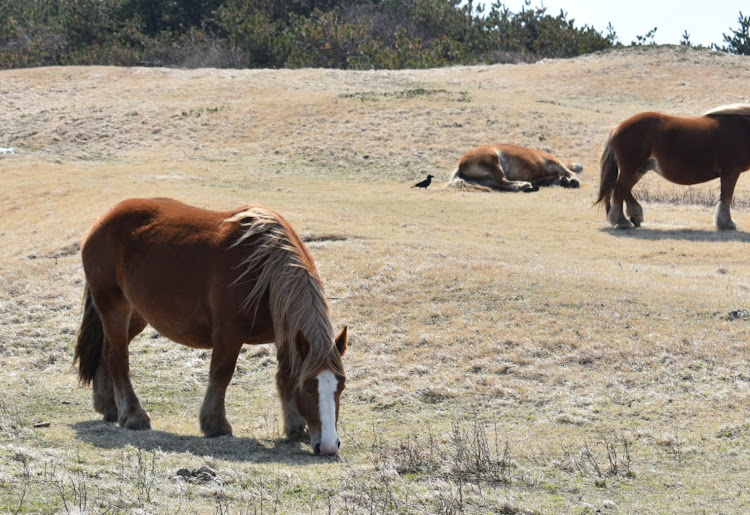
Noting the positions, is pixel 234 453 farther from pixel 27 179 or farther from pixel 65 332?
pixel 27 179

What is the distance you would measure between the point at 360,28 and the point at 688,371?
150 ft

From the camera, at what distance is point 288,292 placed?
7457mm

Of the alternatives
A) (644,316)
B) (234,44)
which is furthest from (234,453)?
(234,44)

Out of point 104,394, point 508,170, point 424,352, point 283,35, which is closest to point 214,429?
point 104,394

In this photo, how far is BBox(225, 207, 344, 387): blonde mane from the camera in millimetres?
7203

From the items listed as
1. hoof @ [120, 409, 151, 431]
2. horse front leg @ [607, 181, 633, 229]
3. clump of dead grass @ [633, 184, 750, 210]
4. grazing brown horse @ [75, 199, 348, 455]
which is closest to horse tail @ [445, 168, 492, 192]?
clump of dead grass @ [633, 184, 750, 210]

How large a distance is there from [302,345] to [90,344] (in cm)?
255

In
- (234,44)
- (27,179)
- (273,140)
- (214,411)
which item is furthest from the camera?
(234,44)

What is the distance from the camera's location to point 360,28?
53438mm

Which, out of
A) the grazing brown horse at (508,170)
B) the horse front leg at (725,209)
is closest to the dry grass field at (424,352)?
the horse front leg at (725,209)

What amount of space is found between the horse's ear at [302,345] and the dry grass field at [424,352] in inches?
30.2

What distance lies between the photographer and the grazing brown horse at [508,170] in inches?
914

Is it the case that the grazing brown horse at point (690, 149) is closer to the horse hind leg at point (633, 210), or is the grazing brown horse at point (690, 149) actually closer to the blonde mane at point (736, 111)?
the blonde mane at point (736, 111)

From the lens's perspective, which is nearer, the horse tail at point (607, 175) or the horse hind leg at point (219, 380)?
the horse hind leg at point (219, 380)
